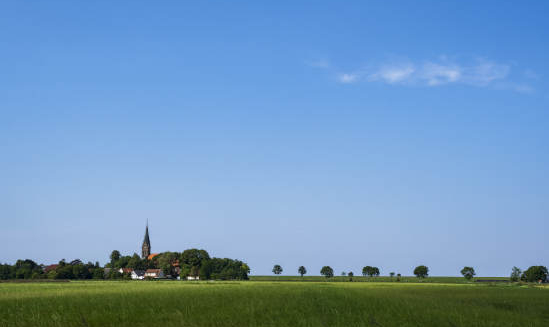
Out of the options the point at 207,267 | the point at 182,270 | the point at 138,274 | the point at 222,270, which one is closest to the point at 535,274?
the point at 222,270

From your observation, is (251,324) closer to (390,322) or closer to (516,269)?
(390,322)

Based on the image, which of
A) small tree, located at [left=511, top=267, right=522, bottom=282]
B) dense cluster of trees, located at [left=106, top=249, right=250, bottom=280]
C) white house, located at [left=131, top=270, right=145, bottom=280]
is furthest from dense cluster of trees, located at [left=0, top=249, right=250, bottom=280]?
small tree, located at [left=511, top=267, right=522, bottom=282]

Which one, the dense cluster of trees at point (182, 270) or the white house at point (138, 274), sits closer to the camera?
the dense cluster of trees at point (182, 270)

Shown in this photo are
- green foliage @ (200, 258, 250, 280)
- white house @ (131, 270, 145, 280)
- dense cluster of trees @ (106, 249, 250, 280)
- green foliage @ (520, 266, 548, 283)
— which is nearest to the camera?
green foliage @ (200, 258, 250, 280)

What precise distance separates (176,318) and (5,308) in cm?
1122

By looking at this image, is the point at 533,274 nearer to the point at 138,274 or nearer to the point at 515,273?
the point at 515,273

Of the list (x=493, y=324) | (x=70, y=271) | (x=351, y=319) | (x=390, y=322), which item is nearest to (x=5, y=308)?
(x=351, y=319)

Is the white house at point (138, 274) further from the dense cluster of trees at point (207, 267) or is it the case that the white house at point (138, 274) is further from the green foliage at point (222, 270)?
the green foliage at point (222, 270)

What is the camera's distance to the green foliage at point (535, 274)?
166 m

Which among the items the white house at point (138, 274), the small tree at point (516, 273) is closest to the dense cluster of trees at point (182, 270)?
the white house at point (138, 274)

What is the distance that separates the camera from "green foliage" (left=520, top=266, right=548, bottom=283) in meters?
166

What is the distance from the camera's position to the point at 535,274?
166375 millimetres

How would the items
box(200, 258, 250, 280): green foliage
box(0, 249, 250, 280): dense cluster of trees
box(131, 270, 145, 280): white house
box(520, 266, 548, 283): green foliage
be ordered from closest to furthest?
1. box(0, 249, 250, 280): dense cluster of trees
2. box(200, 258, 250, 280): green foliage
3. box(520, 266, 548, 283): green foliage
4. box(131, 270, 145, 280): white house

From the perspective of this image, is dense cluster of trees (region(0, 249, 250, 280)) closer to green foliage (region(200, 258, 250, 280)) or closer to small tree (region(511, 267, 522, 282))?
green foliage (region(200, 258, 250, 280))
